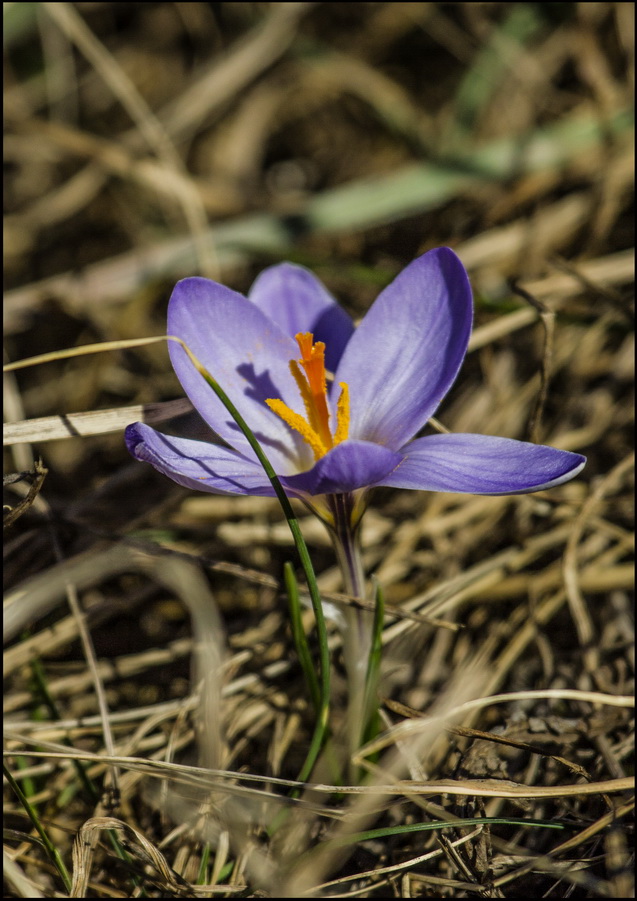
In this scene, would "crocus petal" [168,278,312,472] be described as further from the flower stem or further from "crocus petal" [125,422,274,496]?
the flower stem

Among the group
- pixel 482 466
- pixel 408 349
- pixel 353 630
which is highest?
pixel 408 349

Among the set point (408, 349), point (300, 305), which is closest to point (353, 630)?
point (408, 349)

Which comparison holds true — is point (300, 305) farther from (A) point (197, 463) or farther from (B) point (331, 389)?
(A) point (197, 463)

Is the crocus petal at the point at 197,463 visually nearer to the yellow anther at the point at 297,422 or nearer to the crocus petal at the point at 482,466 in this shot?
the yellow anther at the point at 297,422

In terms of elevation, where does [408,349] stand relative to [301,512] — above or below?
above

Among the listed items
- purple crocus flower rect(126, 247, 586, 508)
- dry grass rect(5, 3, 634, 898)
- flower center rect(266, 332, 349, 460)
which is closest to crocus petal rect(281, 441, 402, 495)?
purple crocus flower rect(126, 247, 586, 508)

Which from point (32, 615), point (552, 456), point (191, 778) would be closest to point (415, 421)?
point (552, 456)

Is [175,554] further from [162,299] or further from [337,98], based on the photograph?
[337,98]
